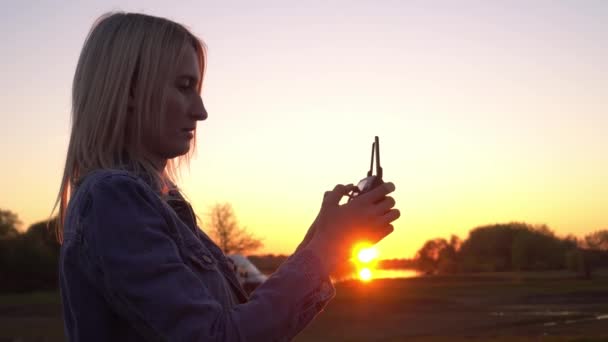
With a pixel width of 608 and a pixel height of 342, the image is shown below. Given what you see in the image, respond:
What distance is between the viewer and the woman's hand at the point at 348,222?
197 centimetres

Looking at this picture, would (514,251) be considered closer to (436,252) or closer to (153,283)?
(436,252)

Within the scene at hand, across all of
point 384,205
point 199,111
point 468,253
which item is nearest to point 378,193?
point 384,205

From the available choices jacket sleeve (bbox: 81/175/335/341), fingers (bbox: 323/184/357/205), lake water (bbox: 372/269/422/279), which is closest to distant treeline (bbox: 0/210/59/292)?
lake water (bbox: 372/269/422/279)

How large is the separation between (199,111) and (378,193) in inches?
22.5

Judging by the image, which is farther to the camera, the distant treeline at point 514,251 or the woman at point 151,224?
the distant treeline at point 514,251

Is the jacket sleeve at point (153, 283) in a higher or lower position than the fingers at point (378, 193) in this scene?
lower

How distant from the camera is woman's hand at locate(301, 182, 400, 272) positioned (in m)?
1.97

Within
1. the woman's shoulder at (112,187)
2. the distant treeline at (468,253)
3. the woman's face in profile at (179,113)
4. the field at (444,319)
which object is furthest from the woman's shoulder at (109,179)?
the distant treeline at (468,253)

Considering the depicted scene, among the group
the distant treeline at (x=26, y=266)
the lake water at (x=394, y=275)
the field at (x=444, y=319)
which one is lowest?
the lake water at (x=394, y=275)

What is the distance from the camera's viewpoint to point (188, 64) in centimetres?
211

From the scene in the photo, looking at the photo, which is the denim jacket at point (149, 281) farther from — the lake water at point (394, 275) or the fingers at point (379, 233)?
the lake water at point (394, 275)

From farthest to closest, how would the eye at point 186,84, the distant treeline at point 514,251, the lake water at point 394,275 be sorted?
the lake water at point 394,275 < the distant treeline at point 514,251 < the eye at point 186,84

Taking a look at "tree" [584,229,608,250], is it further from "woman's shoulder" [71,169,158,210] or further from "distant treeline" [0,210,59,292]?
"woman's shoulder" [71,169,158,210]

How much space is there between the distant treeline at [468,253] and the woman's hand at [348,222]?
109ft
